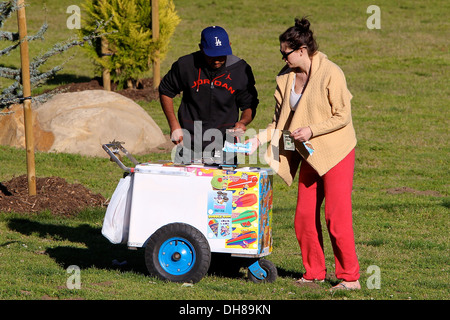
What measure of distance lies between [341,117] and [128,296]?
6.70ft

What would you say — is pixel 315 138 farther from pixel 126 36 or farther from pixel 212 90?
pixel 126 36

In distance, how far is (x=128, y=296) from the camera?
5.55m

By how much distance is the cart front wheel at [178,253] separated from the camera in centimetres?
579

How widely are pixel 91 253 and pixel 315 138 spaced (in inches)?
107

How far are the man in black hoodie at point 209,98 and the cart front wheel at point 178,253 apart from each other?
811 mm

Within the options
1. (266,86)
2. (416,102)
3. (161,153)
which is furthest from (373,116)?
(161,153)

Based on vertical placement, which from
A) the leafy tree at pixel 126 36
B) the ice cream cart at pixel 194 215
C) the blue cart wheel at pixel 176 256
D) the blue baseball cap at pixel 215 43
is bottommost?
the blue cart wheel at pixel 176 256

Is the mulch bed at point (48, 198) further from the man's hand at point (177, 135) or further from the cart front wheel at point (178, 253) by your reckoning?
the cart front wheel at point (178, 253)

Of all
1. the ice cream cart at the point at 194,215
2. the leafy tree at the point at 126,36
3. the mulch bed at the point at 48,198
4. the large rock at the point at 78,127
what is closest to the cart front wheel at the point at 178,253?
the ice cream cart at the point at 194,215

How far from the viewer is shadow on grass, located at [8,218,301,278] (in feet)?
21.9

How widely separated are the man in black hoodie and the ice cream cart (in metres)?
0.37

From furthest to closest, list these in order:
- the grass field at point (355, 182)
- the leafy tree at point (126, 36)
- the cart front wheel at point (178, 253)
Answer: the leafy tree at point (126, 36) < the grass field at point (355, 182) < the cart front wheel at point (178, 253)

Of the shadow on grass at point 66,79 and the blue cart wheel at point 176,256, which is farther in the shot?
the shadow on grass at point 66,79

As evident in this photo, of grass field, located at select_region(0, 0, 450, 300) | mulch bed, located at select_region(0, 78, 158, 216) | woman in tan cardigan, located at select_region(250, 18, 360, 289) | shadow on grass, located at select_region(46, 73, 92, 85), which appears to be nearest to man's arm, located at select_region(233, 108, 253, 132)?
woman in tan cardigan, located at select_region(250, 18, 360, 289)
